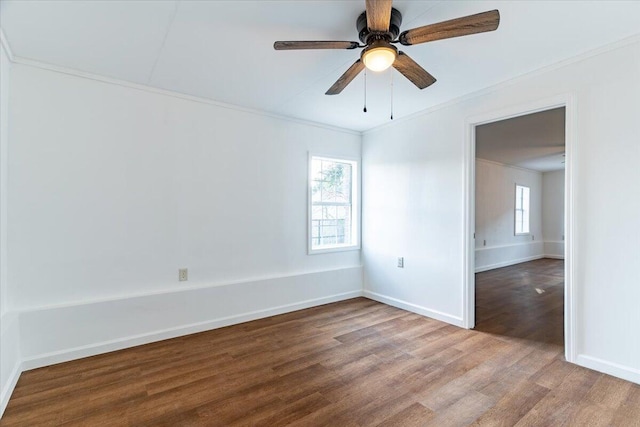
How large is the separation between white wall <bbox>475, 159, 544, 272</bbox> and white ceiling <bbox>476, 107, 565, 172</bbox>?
335mm

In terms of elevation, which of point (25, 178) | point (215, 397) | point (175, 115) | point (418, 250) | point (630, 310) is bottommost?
point (215, 397)

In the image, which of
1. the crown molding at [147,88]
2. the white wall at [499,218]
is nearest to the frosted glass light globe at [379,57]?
the crown molding at [147,88]

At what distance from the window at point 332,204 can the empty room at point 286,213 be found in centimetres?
13

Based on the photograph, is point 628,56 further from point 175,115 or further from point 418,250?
point 175,115

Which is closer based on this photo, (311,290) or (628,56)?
(628,56)

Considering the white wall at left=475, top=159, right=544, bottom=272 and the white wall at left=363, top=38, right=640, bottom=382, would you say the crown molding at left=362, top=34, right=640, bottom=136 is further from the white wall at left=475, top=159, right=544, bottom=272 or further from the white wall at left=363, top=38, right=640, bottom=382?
the white wall at left=475, top=159, right=544, bottom=272

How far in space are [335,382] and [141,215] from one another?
2.36m

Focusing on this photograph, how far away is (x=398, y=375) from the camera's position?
7.72 ft

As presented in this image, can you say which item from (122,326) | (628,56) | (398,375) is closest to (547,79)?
(628,56)

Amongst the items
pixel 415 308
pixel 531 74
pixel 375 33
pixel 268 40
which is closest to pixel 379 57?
pixel 375 33

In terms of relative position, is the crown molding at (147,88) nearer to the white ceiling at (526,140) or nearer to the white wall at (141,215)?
the white wall at (141,215)

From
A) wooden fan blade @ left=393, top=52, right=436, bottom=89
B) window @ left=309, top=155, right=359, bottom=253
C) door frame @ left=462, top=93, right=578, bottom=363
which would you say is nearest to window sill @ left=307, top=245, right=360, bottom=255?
window @ left=309, top=155, right=359, bottom=253

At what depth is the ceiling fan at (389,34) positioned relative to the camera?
1.58 m

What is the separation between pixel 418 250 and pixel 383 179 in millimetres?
1116
